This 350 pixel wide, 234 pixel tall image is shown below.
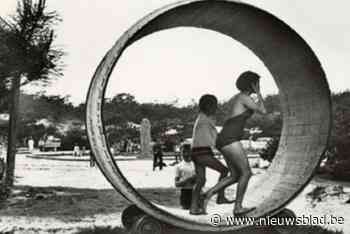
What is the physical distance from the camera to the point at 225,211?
657 centimetres

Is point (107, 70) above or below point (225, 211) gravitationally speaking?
above

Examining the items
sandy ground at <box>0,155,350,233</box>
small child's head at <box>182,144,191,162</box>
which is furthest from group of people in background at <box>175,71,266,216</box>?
sandy ground at <box>0,155,350,233</box>

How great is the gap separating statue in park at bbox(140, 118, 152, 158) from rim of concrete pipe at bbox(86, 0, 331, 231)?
34.3 feet

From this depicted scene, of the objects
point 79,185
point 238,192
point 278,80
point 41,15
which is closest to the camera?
point 238,192

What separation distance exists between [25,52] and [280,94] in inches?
232

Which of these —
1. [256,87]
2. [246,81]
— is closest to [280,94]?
[256,87]

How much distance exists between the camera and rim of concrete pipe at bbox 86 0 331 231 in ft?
18.7

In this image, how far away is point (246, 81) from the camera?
21.7 ft

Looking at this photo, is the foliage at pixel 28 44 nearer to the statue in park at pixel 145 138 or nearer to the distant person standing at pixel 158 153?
the distant person standing at pixel 158 153

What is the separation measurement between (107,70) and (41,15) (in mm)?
5949

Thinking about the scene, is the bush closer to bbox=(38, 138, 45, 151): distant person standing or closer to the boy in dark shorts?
the boy in dark shorts

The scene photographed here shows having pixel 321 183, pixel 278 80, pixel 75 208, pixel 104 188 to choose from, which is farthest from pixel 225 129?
pixel 321 183

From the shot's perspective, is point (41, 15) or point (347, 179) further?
point (347, 179)

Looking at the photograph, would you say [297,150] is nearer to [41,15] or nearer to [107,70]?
[107,70]
